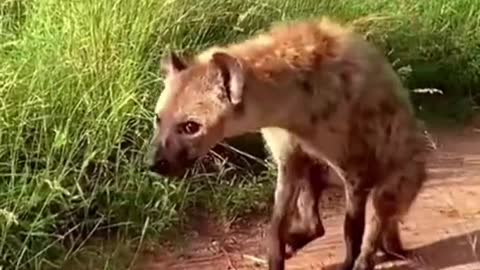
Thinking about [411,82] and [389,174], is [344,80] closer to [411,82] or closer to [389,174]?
[389,174]

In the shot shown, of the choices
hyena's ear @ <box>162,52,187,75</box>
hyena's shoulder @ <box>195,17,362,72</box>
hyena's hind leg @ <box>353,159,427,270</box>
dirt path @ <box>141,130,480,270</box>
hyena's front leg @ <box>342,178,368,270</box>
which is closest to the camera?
hyena's ear @ <box>162,52,187,75</box>

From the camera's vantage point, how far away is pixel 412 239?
510cm

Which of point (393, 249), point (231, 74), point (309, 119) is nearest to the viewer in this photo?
point (231, 74)

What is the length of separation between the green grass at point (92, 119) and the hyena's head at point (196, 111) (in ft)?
2.01

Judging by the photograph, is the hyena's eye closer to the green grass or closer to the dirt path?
the green grass

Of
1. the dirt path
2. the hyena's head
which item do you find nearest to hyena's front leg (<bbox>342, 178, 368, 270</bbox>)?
the dirt path

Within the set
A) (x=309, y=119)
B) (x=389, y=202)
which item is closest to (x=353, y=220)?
(x=389, y=202)

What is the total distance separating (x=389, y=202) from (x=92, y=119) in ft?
4.11

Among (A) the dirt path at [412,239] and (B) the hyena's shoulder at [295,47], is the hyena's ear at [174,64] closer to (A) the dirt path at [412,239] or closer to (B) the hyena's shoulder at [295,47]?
(B) the hyena's shoulder at [295,47]

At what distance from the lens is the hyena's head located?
412cm

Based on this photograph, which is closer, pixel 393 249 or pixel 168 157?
pixel 168 157

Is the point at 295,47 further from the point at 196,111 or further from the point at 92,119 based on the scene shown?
the point at 92,119

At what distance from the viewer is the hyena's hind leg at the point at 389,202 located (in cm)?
470

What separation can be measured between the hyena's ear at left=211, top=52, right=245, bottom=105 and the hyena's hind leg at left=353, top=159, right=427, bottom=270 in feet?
2.69
